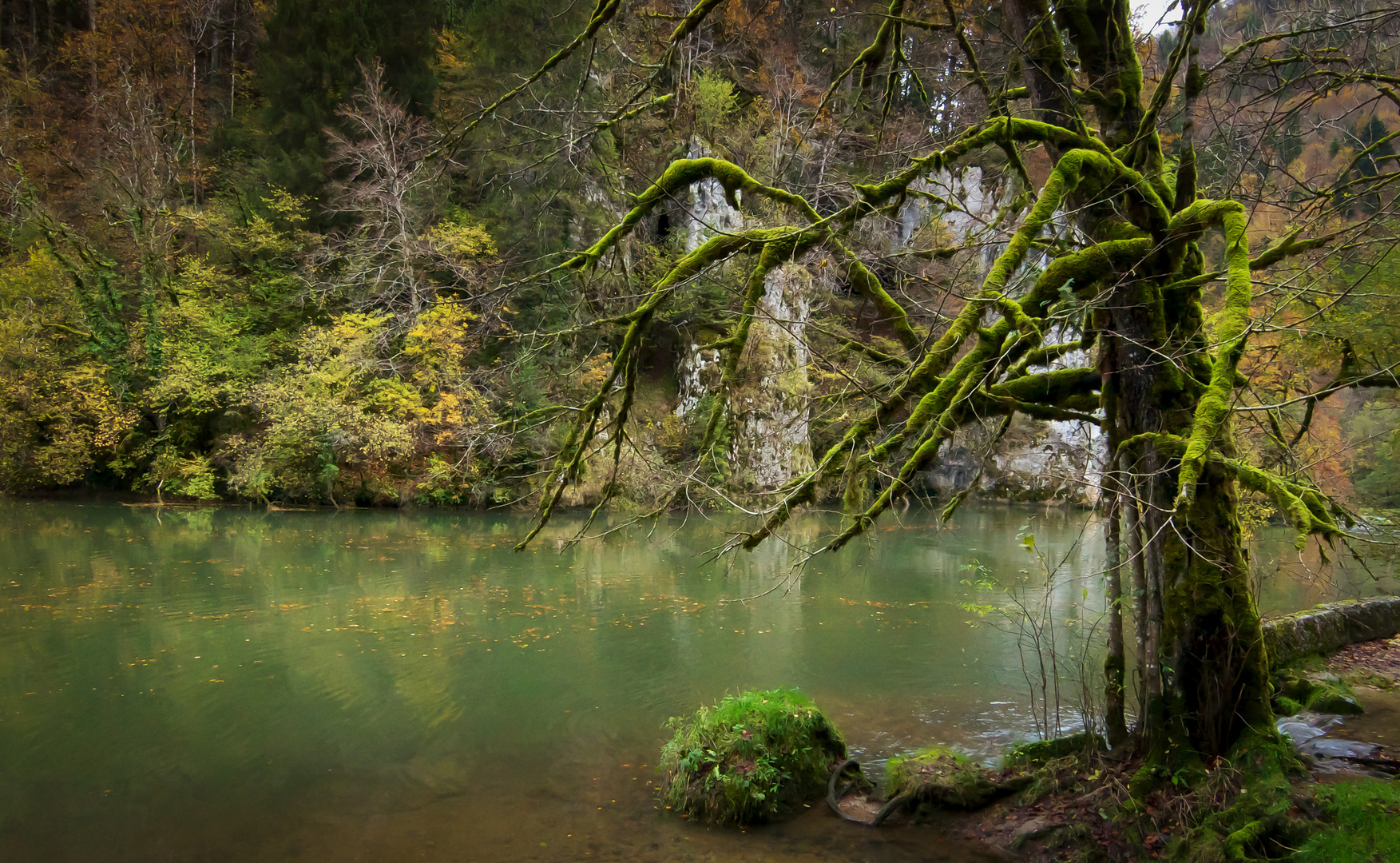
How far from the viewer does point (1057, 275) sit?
12.5ft

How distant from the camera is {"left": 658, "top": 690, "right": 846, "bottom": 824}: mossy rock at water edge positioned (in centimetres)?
500

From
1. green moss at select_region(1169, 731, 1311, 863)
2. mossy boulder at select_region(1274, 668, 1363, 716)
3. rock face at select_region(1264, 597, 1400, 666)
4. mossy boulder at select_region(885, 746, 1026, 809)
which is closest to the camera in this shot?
green moss at select_region(1169, 731, 1311, 863)

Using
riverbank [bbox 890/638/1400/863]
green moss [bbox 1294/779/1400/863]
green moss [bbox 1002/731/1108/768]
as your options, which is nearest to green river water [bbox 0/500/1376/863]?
riverbank [bbox 890/638/1400/863]

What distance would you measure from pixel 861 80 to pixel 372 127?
21.6 meters

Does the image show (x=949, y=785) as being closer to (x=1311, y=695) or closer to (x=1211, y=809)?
(x=1211, y=809)

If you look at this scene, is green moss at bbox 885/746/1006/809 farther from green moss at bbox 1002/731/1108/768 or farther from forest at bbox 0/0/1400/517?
forest at bbox 0/0/1400/517

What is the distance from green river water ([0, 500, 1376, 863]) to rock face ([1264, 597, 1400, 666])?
0.36 metres

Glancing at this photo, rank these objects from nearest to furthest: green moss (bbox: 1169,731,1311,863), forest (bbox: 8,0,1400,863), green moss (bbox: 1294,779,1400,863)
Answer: green moss (bbox: 1294,779,1400,863) → green moss (bbox: 1169,731,1311,863) → forest (bbox: 8,0,1400,863)

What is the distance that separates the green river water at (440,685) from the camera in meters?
4.96

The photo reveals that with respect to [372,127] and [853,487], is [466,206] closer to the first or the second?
[372,127]

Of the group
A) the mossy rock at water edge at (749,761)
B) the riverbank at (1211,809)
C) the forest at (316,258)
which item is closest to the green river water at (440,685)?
the mossy rock at water edge at (749,761)

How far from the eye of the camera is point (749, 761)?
5145mm

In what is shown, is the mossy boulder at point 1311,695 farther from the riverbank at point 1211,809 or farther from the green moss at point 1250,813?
the green moss at point 1250,813

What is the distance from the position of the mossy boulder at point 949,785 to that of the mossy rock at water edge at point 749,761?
56 cm
